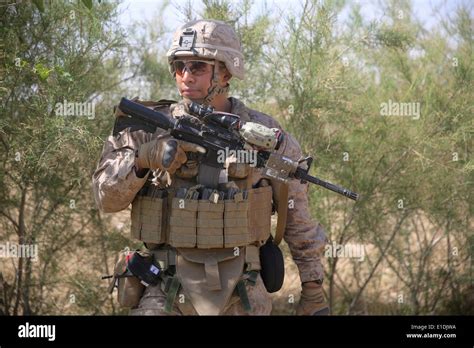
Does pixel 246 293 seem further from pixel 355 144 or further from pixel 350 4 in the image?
pixel 350 4

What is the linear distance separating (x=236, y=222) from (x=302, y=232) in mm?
441

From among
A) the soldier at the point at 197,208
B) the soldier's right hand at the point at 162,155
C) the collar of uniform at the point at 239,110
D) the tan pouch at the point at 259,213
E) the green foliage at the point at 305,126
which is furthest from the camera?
the green foliage at the point at 305,126

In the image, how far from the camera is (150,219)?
3.57 meters

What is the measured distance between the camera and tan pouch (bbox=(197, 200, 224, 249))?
352 centimetres

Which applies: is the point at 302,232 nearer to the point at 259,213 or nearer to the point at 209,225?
the point at 259,213

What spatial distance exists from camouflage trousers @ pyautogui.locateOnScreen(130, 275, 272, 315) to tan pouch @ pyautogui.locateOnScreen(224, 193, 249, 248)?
220mm

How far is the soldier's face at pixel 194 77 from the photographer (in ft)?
12.1

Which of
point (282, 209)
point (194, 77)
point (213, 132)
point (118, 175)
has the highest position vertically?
point (194, 77)

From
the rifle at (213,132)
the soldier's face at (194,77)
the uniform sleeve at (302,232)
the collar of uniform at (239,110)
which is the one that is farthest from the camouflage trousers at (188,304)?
the soldier's face at (194,77)

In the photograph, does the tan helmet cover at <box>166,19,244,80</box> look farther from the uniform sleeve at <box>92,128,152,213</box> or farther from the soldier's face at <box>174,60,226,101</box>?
the uniform sleeve at <box>92,128,152,213</box>

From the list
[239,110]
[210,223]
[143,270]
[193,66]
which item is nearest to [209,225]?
[210,223]

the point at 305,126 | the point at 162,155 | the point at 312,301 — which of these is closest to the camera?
the point at 162,155

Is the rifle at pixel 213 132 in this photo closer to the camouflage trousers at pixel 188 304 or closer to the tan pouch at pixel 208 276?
the tan pouch at pixel 208 276

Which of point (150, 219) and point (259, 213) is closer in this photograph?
point (150, 219)
